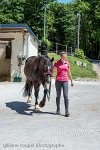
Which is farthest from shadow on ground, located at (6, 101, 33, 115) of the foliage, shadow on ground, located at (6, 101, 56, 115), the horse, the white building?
the foliage

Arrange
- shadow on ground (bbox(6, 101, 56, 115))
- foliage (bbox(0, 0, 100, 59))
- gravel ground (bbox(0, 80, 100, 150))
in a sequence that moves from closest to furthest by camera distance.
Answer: gravel ground (bbox(0, 80, 100, 150))
shadow on ground (bbox(6, 101, 56, 115))
foliage (bbox(0, 0, 100, 59))

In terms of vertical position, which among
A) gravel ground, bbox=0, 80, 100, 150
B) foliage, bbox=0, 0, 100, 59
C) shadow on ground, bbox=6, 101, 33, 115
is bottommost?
shadow on ground, bbox=6, 101, 33, 115

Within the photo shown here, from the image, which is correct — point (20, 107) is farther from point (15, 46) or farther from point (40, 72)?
point (15, 46)

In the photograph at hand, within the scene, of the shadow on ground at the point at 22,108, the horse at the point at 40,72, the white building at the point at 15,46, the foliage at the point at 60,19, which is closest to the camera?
the horse at the point at 40,72

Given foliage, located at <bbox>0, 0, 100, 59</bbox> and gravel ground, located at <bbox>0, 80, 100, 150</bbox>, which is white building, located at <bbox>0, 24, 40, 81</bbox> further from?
foliage, located at <bbox>0, 0, 100, 59</bbox>

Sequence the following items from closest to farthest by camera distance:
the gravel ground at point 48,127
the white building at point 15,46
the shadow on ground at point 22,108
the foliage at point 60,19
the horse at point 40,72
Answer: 1. the gravel ground at point 48,127
2. the horse at point 40,72
3. the shadow on ground at point 22,108
4. the white building at point 15,46
5. the foliage at point 60,19

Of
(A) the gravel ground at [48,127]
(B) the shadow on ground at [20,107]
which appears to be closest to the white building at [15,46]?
(A) the gravel ground at [48,127]

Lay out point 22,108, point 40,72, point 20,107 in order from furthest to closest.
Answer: point 20,107, point 22,108, point 40,72

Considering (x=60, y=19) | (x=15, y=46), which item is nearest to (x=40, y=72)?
(x=15, y=46)

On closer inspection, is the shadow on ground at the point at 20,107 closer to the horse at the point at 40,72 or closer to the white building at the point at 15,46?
the horse at the point at 40,72

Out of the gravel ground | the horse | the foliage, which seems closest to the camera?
the gravel ground

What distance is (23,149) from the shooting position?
7.41 m

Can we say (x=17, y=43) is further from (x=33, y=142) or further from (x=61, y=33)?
(x=61, y=33)

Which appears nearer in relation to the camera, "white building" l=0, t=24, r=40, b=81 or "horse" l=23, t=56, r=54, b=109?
"horse" l=23, t=56, r=54, b=109
